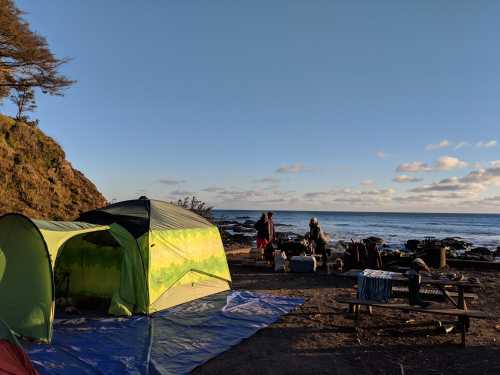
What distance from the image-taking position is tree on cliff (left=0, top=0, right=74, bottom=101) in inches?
827

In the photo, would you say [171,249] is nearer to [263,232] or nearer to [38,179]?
[263,232]

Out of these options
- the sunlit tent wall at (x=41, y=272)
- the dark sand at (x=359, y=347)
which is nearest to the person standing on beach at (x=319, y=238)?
the dark sand at (x=359, y=347)

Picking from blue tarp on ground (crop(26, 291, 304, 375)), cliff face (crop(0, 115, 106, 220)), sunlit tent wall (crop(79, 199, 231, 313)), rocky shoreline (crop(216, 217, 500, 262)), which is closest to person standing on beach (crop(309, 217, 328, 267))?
rocky shoreline (crop(216, 217, 500, 262))

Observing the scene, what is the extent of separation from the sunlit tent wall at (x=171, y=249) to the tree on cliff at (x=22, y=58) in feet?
55.0

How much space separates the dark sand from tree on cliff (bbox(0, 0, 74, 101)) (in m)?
20.7

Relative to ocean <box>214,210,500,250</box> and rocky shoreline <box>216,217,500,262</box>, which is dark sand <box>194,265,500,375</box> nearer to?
rocky shoreline <box>216,217,500,262</box>

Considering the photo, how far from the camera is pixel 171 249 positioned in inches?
343

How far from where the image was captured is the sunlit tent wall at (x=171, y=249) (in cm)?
819

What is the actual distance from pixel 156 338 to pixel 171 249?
7.87ft

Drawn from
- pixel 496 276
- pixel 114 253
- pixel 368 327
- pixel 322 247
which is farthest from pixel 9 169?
pixel 496 276

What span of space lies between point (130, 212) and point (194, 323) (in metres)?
2.85

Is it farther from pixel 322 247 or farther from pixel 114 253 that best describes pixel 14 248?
pixel 322 247

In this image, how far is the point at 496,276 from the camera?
12.7 meters

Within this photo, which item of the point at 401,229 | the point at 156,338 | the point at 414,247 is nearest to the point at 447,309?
the point at 156,338
